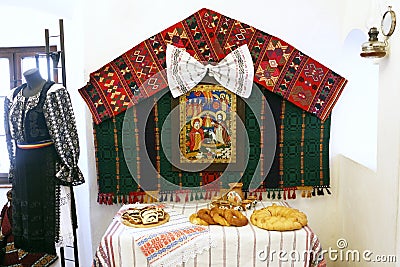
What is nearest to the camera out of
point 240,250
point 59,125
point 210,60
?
point 240,250

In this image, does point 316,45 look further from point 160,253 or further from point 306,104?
point 160,253

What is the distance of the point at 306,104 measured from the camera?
2994 millimetres

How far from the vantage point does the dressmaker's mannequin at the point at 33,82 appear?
2.63 meters

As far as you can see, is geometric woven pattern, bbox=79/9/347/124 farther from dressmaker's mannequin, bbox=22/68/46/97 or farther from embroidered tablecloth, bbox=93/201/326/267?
embroidered tablecloth, bbox=93/201/326/267

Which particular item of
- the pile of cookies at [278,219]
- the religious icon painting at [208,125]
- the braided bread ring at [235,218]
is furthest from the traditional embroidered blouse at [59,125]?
the pile of cookies at [278,219]

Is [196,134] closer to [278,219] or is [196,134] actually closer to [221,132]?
[221,132]

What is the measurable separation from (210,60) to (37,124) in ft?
3.80

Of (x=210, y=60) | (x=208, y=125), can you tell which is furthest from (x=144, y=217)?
(x=210, y=60)

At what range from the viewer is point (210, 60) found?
3.00 m

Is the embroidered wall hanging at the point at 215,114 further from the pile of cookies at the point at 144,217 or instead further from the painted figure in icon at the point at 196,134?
the pile of cookies at the point at 144,217

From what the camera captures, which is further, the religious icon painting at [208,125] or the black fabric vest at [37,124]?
the religious icon painting at [208,125]

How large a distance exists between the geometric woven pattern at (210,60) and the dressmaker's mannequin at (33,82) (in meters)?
0.37

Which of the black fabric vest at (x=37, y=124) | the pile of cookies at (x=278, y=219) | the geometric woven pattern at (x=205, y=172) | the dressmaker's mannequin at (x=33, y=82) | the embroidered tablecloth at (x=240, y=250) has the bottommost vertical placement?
the embroidered tablecloth at (x=240, y=250)

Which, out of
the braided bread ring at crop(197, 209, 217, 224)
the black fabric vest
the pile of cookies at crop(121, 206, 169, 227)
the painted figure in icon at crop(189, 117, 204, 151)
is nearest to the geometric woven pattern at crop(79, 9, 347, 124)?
the painted figure in icon at crop(189, 117, 204, 151)
